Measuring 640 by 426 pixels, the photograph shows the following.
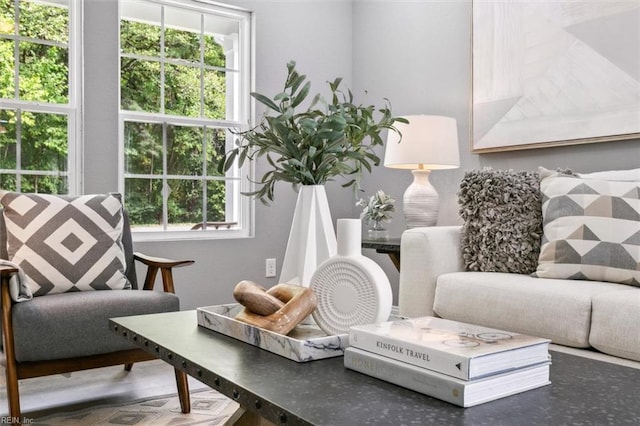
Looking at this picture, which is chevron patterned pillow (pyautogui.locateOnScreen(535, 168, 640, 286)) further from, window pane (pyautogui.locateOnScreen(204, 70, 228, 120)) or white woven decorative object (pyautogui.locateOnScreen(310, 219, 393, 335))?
window pane (pyautogui.locateOnScreen(204, 70, 228, 120))

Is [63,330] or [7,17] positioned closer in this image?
[63,330]

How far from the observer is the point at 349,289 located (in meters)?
→ 1.26

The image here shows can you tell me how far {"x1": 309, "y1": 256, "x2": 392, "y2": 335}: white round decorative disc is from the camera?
123cm

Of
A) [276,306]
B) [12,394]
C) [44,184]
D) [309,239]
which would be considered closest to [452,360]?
[276,306]

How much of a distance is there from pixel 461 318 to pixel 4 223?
1.88 meters

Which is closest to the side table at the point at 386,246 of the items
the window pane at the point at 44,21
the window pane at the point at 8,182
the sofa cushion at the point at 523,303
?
the sofa cushion at the point at 523,303

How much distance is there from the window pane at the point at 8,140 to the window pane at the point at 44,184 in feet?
0.33

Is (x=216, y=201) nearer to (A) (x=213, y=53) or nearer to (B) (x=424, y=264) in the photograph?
(A) (x=213, y=53)

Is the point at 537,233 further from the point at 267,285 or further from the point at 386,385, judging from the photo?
the point at 267,285

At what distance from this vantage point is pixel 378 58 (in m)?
4.00

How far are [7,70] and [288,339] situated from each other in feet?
8.68

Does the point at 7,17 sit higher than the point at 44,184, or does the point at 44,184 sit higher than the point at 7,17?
the point at 7,17

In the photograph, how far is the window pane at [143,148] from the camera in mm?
3344

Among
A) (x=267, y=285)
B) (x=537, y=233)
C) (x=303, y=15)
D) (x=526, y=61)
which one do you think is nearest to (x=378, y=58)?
(x=303, y=15)
